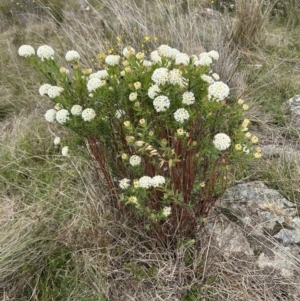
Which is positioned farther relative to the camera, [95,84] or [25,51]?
[25,51]

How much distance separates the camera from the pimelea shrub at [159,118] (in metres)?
1.41

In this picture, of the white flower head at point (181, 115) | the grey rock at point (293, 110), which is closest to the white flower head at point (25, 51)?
the white flower head at point (181, 115)

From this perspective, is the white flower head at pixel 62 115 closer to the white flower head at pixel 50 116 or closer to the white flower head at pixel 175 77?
the white flower head at pixel 50 116

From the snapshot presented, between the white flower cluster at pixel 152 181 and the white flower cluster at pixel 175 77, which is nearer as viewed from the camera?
the white flower cluster at pixel 175 77

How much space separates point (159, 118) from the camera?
1564mm

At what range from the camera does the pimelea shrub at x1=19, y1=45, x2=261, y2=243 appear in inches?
55.5

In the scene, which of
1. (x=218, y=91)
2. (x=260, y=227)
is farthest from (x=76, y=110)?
(x=260, y=227)

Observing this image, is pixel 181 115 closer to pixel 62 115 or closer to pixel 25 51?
pixel 62 115

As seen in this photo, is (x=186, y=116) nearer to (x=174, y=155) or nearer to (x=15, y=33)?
(x=174, y=155)

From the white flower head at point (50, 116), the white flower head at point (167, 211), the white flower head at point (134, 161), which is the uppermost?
the white flower head at point (50, 116)

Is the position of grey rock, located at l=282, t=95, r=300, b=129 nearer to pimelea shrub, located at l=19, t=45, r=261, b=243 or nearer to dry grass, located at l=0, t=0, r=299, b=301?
dry grass, located at l=0, t=0, r=299, b=301

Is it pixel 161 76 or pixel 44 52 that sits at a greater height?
pixel 44 52

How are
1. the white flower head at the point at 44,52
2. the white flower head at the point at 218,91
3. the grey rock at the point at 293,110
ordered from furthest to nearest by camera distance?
the grey rock at the point at 293,110
the white flower head at the point at 44,52
the white flower head at the point at 218,91

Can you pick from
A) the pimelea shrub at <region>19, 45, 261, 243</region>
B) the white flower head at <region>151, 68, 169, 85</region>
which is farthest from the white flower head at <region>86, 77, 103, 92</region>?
the white flower head at <region>151, 68, 169, 85</region>
